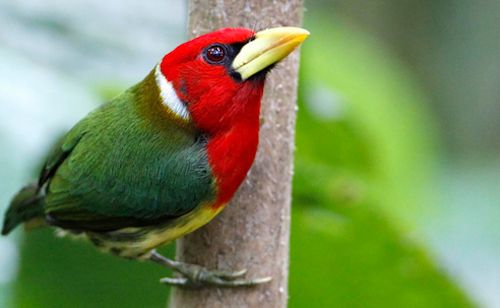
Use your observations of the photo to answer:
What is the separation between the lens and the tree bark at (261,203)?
3.05 m

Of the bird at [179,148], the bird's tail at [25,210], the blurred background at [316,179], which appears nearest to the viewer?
the bird at [179,148]

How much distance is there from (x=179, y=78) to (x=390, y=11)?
14.4 feet

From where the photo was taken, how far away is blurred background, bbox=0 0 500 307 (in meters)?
3.19

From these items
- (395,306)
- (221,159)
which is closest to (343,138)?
(395,306)

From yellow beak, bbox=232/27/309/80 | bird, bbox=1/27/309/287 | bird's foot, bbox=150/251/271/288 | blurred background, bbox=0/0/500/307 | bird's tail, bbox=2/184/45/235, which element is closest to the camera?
yellow beak, bbox=232/27/309/80

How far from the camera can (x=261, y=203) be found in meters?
3.08

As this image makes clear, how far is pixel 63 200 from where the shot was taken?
311cm

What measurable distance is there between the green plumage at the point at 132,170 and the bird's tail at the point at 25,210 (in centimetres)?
18

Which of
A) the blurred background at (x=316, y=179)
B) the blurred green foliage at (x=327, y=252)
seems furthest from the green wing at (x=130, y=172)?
the blurred green foliage at (x=327, y=252)

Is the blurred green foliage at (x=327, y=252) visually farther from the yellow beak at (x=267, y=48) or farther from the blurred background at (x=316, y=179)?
the yellow beak at (x=267, y=48)

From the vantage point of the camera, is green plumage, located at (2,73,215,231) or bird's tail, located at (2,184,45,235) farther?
bird's tail, located at (2,184,45,235)

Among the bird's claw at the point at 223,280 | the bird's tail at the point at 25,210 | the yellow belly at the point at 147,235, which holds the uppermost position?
the bird's tail at the point at 25,210

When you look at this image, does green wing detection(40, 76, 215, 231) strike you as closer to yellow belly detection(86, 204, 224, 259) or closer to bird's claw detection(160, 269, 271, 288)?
yellow belly detection(86, 204, 224, 259)

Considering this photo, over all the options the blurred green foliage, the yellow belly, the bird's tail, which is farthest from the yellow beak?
the bird's tail
